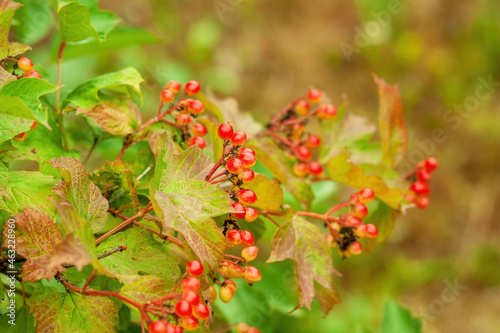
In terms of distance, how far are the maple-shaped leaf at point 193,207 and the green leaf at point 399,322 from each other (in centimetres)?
119

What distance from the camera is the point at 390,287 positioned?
4.23 metres

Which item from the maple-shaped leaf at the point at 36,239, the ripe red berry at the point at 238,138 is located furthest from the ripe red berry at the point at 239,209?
the maple-shaped leaf at the point at 36,239

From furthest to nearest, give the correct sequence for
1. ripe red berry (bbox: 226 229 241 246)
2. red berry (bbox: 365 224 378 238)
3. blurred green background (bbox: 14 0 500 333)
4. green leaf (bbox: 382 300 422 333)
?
blurred green background (bbox: 14 0 500 333), green leaf (bbox: 382 300 422 333), red berry (bbox: 365 224 378 238), ripe red berry (bbox: 226 229 241 246)

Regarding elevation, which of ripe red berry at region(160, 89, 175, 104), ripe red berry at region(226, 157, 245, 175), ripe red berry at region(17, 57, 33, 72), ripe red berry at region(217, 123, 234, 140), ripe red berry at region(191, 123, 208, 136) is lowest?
ripe red berry at region(191, 123, 208, 136)

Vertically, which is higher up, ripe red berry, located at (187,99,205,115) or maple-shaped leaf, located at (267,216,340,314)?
ripe red berry, located at (187,99,205,115)

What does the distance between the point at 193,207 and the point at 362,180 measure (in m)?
0.69

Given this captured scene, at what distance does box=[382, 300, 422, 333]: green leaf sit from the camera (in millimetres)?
1951

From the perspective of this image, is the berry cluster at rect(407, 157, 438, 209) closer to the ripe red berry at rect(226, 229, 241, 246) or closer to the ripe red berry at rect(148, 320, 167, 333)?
the ripe red berry at rect(226, 229, 241, 246)

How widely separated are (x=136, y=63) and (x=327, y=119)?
3593 mm

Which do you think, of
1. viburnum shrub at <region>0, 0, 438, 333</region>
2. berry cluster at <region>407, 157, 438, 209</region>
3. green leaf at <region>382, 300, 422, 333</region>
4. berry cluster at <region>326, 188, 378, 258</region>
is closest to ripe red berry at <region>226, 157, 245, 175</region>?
viburnum shrub at <region>0, 0, 438, 333</region>

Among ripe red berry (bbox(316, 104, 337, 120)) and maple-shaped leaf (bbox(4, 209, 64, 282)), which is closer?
maple-shaped leaf (bbox(4, 209, 64, 282))

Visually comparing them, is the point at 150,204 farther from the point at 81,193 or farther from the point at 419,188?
the point at 419,188

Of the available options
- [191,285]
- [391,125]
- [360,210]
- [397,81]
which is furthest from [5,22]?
[397,81]

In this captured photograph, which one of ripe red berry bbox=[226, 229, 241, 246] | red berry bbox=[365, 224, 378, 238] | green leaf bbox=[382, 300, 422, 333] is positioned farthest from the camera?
green leaf bbox=[382, 300, 422, 333]
